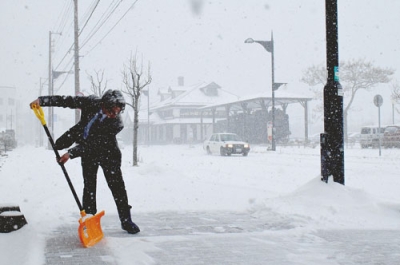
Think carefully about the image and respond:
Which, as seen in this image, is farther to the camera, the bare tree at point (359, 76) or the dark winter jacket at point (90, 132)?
the bare tree at point (359, 76)

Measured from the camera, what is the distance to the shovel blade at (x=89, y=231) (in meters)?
4.22

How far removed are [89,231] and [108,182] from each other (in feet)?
2.13

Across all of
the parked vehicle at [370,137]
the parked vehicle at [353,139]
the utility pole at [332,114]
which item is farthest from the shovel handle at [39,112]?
the parked vehicle at [353,139]

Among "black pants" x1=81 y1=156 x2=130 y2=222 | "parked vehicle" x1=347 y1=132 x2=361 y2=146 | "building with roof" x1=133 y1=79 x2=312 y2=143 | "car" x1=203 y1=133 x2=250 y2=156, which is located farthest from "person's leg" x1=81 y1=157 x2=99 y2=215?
"building with roof" x1=133 y1=79 x2=312 y2=143

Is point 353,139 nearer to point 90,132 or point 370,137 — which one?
point 370,137

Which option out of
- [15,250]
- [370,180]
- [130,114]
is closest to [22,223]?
[15,250]

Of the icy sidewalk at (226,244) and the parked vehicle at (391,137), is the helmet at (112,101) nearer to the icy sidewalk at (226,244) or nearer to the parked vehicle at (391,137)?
the icy sidewalk at (226,244)

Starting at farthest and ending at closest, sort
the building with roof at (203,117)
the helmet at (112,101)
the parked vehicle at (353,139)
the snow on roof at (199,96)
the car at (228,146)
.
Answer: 1. the snow on roof at (199,96)
2. the building with roof at (203,117)
3. the parked vehicle at (353,139)
4. the car at (228,146)
5. the helmet at (112,101)

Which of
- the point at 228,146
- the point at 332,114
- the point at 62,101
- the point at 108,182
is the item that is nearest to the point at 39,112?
the point at 62,101

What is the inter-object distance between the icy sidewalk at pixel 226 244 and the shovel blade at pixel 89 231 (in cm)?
7

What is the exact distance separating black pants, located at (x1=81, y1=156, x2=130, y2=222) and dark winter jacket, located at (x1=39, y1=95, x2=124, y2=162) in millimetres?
74

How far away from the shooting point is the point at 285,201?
6418mm

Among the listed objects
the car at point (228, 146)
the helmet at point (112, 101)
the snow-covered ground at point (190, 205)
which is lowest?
the snow-covered ground at point (190, 205)

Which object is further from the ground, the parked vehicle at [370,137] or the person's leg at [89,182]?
the parked vehicle at [370,137]
